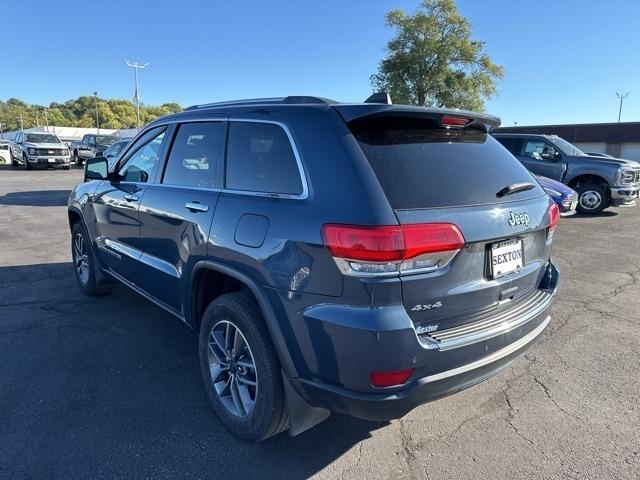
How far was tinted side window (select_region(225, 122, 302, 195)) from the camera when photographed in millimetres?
2449

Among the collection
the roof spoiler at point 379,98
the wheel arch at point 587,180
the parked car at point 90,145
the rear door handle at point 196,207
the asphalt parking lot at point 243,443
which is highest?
the parked car at point 90,145

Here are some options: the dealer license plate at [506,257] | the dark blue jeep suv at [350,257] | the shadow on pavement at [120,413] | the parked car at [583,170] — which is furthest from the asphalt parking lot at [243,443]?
the parked car at [583,170]

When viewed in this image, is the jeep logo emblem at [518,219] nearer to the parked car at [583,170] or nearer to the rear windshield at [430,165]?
the rear windshield at [430,165]

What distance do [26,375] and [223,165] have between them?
7.16 feet

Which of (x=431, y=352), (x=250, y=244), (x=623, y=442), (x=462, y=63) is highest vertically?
(x=462, y=63)

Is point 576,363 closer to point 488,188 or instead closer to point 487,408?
point 487,408

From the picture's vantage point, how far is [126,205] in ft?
12.7

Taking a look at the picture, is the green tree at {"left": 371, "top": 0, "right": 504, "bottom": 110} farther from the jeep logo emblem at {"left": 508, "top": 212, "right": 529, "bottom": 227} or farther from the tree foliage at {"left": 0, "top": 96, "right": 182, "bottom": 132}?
the tree foliage at {"left": 0, "top": 96, "right": 182, "bottom": 132}

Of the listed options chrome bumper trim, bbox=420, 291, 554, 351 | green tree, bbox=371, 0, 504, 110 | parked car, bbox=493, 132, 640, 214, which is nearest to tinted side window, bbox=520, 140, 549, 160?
parked car, bbox=493, 132, 640, 214

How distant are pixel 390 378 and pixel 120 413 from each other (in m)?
1.87

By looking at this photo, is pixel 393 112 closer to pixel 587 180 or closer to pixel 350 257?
pixel 350 257

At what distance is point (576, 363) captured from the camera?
3686mm

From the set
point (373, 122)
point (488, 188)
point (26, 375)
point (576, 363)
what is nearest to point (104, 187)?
point (26, 375)

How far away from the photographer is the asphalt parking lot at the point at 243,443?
2.52m
